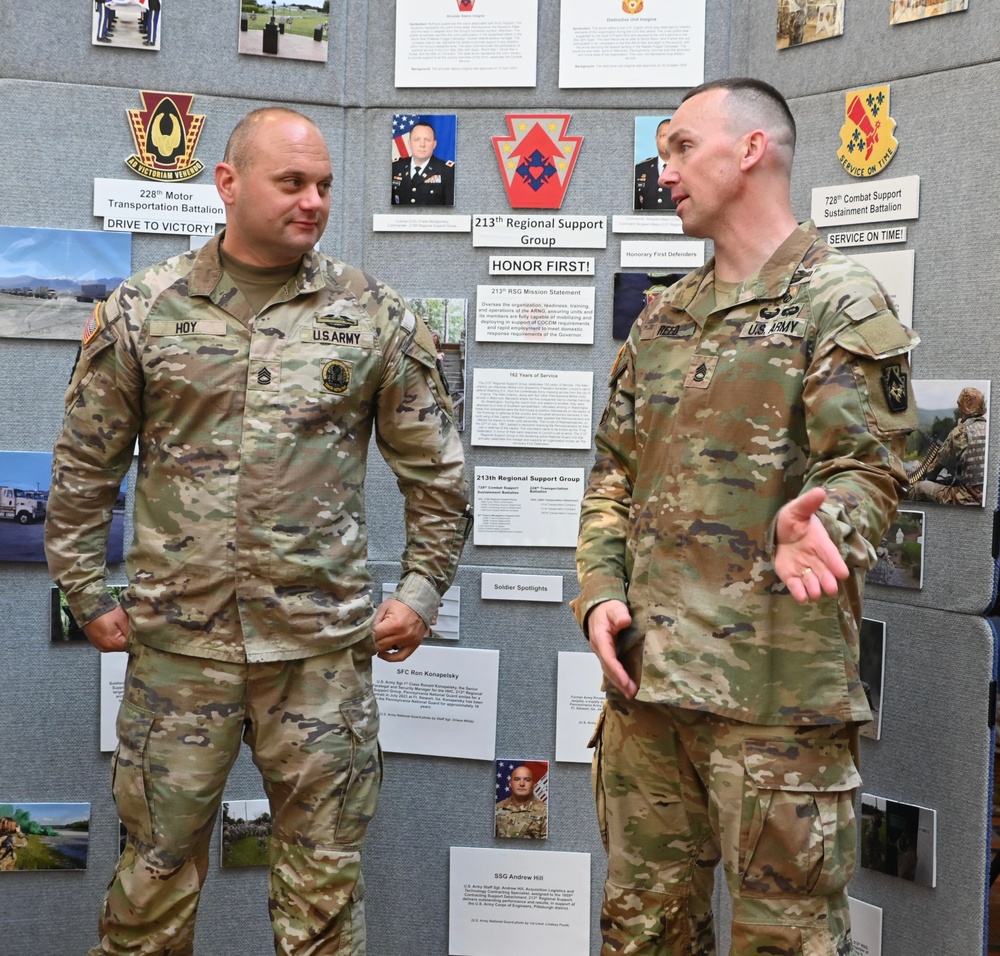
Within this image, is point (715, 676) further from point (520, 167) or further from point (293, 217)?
point (520, 167)

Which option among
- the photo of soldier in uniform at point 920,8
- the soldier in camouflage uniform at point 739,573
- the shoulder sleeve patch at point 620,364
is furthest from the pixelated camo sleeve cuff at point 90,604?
the photo of soldier in uniform at point 920,8

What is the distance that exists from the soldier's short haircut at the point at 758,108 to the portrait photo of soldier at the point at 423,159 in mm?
1010

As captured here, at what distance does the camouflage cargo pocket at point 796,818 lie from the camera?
5.61 feet

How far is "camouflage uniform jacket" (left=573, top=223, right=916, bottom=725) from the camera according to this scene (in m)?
1.64

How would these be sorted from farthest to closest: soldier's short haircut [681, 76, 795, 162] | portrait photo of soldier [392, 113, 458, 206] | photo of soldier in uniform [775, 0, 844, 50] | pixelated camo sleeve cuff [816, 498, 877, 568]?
portrait photo of soldier [392, 113, 458, 206] < photo of soldier in uniform [775, 0, 844, 50] < soldier's short haircut [681, 76, 795, 162] < pixelated camo sleeve cuff [816, 498, 877, 568]

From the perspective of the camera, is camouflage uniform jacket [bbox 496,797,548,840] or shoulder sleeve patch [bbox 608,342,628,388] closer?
shoulder sleeve patch [bbox 608,342,628,388]

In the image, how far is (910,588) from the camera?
2.45m

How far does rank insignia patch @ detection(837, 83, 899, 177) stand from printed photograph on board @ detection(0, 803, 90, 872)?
230 centimetres

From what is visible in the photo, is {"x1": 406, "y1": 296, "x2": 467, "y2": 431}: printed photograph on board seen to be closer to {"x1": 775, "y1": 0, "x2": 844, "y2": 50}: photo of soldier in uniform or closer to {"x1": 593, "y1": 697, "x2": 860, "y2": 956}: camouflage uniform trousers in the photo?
{"x1": 775, "y1": 0, "x2": 844, "y2": 50}: photo of soldier in uniform

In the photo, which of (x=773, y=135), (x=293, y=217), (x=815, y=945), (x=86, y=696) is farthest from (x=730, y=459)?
(x=86, y=696)

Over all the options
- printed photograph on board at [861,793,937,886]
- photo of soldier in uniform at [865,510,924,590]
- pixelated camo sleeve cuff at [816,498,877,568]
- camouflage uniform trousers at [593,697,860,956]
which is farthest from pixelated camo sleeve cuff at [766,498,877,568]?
printed photograph on board at [861,793,937,886]

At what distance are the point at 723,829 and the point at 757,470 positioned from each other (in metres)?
0.56

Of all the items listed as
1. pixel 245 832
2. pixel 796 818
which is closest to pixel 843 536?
pixel 796 818

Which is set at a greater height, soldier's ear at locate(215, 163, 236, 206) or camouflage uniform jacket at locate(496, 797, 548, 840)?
soldier's ear at locate(215, 163, 236, 206)
